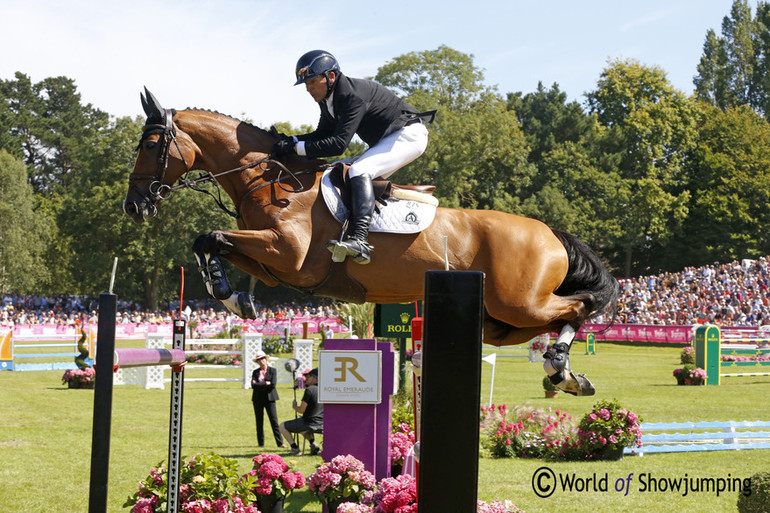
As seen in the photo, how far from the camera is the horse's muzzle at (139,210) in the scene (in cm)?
445

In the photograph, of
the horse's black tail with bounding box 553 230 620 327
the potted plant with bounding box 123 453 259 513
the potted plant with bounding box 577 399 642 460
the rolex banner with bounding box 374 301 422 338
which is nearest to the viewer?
the horse's black tail with bounding box 553 230 620 327

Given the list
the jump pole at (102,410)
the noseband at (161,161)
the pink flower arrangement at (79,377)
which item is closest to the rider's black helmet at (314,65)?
the noseband at (161,161)

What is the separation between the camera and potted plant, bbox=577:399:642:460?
9977 millimetres

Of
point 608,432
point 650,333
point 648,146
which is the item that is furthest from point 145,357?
point 648,146

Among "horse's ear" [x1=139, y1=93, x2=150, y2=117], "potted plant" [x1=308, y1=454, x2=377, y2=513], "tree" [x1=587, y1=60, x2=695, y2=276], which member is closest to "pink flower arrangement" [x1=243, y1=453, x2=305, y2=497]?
"potted plant" [x1=308, y1=454, x2=377, y2=513]

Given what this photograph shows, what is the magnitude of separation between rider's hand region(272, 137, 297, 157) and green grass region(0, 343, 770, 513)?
3.40 metres

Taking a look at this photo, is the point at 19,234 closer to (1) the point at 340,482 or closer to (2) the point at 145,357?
(1) the point at 340,482

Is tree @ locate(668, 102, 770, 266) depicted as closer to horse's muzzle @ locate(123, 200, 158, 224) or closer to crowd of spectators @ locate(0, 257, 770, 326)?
crowd of spectators @ locate(0, 257, 770, 326)

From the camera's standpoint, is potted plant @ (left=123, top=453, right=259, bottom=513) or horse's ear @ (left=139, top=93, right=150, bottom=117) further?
potted plant @ (left=123, top=453, right=259, bottom=513)

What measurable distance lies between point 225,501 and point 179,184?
2.27 m

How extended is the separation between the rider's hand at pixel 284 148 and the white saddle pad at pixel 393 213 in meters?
0.26

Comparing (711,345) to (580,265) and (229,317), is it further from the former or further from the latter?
(229,317)

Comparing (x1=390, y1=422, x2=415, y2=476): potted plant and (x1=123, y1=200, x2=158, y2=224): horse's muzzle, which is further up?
(x1=123, y1=200, x2=158, y2=224): horse's muzzle

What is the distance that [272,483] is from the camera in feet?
21.7
